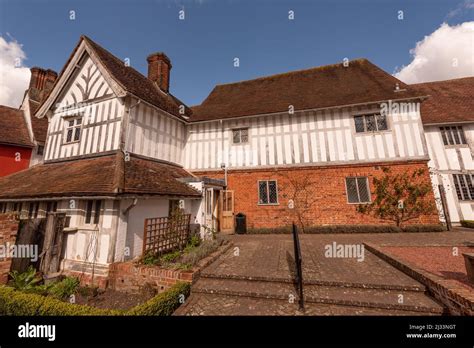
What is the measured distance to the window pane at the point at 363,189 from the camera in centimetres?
1070

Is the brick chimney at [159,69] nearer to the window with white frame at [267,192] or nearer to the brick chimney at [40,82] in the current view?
the window with white frame at [267,192]

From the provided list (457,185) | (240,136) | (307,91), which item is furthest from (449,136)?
(240,136)

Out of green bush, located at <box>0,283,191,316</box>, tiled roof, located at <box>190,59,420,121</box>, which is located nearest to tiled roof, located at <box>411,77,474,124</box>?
tiled roof, located at <box>190,59,420,121</box>

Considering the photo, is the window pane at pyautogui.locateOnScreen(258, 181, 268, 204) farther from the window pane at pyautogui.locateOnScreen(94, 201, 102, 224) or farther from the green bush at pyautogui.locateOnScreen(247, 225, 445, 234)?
the window pane at pyautogui.locateOnScreen(94, 201, 102, 224)

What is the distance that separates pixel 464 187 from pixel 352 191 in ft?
27.4

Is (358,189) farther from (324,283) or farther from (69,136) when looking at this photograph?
(69,136)

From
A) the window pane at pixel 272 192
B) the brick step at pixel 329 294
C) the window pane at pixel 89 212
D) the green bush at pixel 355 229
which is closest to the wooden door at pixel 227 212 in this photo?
the green bush at pixel 355 229

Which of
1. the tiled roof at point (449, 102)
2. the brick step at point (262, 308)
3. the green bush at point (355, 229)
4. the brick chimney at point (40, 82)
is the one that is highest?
the brick chimney at point (40, 82)

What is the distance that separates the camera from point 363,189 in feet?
35.4

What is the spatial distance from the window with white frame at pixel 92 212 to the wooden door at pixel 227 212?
6460 mm

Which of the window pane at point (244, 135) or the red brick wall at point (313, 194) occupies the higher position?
the window pane at point (244, 135)

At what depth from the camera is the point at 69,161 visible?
30.9ft

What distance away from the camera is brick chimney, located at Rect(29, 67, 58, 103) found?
16125mm
